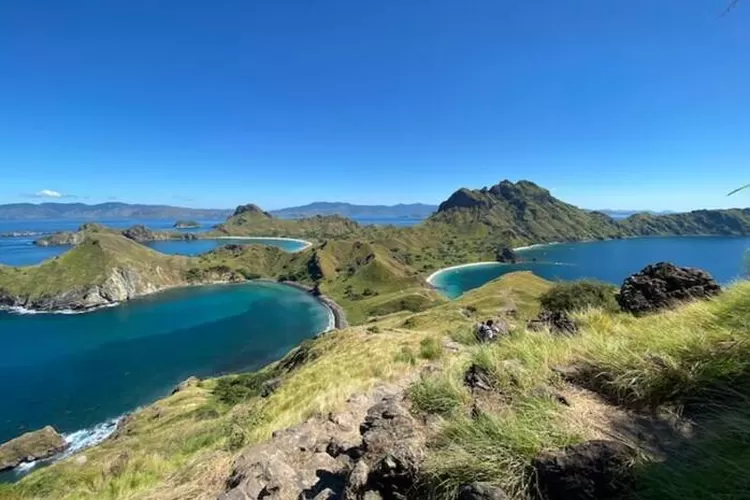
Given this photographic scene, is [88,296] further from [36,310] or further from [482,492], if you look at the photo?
[482,492]

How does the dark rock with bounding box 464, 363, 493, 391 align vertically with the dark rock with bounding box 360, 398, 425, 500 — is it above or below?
above

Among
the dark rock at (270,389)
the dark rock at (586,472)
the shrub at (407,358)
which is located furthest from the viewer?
the dark rock at (270,389)

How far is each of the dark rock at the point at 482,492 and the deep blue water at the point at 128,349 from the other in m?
92.2

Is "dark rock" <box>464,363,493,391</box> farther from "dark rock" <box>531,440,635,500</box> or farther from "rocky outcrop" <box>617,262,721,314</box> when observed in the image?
"rocky outcrop" <box>617,262,721,314</box>

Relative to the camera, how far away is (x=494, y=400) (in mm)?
6531

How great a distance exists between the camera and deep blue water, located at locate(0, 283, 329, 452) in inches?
3268

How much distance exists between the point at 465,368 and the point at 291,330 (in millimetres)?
130793

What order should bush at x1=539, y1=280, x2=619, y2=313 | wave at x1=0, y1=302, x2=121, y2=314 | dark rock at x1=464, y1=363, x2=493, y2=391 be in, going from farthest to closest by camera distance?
wave at x1=0, y1=302, x2=121, y2=314 < bush at x1=539, y1=280, x2=619, y2=313 < dark rock at x1=464, y1=363, x2=493, y2=391

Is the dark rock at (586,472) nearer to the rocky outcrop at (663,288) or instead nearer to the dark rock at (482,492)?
the dark rock at (482,492)

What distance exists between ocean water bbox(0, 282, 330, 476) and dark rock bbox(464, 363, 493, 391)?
269 feet

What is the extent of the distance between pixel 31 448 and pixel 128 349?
59.6m

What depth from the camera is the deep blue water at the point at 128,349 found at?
83000 millimetres

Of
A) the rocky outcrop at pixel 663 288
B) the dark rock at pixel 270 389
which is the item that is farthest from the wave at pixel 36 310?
the rocky outcrop at pixel 663 288

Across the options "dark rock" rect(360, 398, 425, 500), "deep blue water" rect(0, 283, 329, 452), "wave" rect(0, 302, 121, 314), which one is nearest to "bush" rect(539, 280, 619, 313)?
"dark rock" rect(360, 398, 425, 500)
